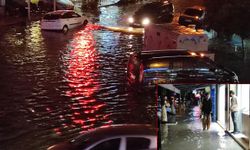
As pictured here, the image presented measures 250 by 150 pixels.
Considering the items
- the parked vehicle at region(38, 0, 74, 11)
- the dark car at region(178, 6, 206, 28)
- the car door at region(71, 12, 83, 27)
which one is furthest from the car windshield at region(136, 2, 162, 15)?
the parked vehicle at region(38, 0, 74, 11)

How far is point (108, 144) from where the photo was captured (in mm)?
6539

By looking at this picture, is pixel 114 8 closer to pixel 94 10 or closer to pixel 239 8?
pixel 94 10

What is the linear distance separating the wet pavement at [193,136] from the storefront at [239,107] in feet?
0.29

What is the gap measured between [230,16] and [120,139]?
12.9 meters

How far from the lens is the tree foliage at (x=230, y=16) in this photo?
17859 millimetres

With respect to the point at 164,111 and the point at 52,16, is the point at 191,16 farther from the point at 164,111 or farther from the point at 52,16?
the point at 164,111

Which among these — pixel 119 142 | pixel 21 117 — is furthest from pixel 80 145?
pixel 21 117

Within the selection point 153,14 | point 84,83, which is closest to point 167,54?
point 84,83

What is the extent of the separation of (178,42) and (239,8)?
3.64 metres

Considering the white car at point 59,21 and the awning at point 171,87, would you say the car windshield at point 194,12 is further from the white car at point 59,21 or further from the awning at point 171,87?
the awning at point 171,87

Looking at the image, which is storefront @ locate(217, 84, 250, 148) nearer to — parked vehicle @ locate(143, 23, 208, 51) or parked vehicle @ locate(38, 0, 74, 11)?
parked vehicle @ locate(143, 23, 208, 51)

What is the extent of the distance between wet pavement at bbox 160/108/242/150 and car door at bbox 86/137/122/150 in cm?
204

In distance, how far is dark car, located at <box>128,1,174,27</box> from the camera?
3186 cm

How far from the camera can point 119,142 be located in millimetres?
6348
